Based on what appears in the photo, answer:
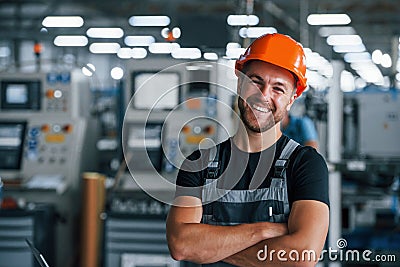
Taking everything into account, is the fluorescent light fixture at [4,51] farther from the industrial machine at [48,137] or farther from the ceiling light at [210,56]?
the ceiling light at [210,56]

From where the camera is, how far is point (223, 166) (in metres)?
1.85

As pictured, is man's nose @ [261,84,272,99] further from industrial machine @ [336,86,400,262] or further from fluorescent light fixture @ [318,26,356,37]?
fluorescent light fixture @ [318,26,356,37]

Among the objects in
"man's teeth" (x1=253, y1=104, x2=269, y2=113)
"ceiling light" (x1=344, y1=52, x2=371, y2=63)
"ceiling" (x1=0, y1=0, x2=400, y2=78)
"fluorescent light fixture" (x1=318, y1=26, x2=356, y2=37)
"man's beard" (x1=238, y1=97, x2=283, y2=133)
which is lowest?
"man's beard" (x1=238, y1=97, x2=283, y2=133)

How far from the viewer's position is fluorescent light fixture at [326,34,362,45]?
1366 centimetres

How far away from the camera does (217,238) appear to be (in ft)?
5.70

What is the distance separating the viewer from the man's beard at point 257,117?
5.81 ft

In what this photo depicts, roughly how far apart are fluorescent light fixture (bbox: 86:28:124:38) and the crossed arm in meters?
12.2

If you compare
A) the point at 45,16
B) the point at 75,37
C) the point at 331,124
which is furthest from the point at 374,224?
the point at 75,37

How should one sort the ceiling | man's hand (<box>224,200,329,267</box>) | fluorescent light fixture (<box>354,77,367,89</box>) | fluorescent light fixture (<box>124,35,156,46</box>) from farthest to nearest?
fluorescent light fixture (<box>354,77,367,89</box>) < fluorescent light fixture (<box>124,35,156,46</box>) < the ceiling < man's hand (<box>224,200,329,267</box>)

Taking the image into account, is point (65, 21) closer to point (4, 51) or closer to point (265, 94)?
point (4, 51)

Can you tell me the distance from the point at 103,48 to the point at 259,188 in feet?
46.0

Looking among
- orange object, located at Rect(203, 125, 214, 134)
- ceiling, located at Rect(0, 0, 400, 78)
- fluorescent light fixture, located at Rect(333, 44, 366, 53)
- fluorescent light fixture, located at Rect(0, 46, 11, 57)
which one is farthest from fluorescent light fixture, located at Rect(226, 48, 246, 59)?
fluorescent light fixture, located at Rect(333, 44, 366, 53)

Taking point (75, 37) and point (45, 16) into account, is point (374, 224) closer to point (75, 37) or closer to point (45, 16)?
point (45, 16)

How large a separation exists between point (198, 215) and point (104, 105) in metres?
3.92
